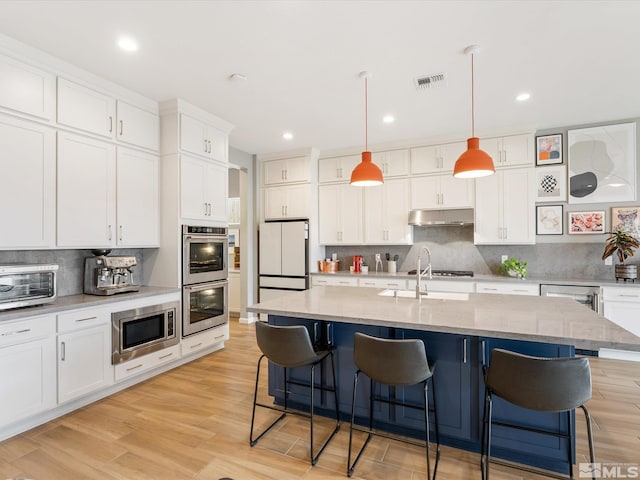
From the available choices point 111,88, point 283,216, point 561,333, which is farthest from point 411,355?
point 283,216

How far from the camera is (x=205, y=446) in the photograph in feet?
7.63

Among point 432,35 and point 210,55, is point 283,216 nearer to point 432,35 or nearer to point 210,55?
point 210,55

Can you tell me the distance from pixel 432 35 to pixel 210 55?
5.88 ft

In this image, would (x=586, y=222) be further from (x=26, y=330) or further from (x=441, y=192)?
(x=26, y=330)

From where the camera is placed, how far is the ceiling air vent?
3148mm

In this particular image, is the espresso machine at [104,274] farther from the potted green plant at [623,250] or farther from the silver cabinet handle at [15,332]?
the potted green plant at [623,250]

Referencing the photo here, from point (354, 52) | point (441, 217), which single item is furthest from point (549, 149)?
point (354, 52)

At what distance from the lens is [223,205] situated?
4.41 metres

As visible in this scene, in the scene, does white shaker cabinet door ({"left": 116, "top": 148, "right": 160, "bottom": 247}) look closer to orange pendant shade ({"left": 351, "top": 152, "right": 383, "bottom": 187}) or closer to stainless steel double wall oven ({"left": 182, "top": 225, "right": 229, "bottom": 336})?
stainless steel double wall oven ({"left": 182, "top": 225, "right": 229, "bottom": 336})

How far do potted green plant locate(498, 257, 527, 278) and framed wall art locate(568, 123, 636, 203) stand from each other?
1058 mm

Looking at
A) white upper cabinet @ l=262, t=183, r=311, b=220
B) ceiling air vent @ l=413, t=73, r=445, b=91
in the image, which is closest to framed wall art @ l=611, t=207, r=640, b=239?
ceiling air vent @ l=413, t=73, r=445, b=91

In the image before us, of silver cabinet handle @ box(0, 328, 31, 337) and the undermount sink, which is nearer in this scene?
silver cabinet handle @ box(0, 328, 31, 337)

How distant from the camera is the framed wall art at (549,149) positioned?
452 centimetres

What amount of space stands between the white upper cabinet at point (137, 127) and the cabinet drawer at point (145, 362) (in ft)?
7.23
